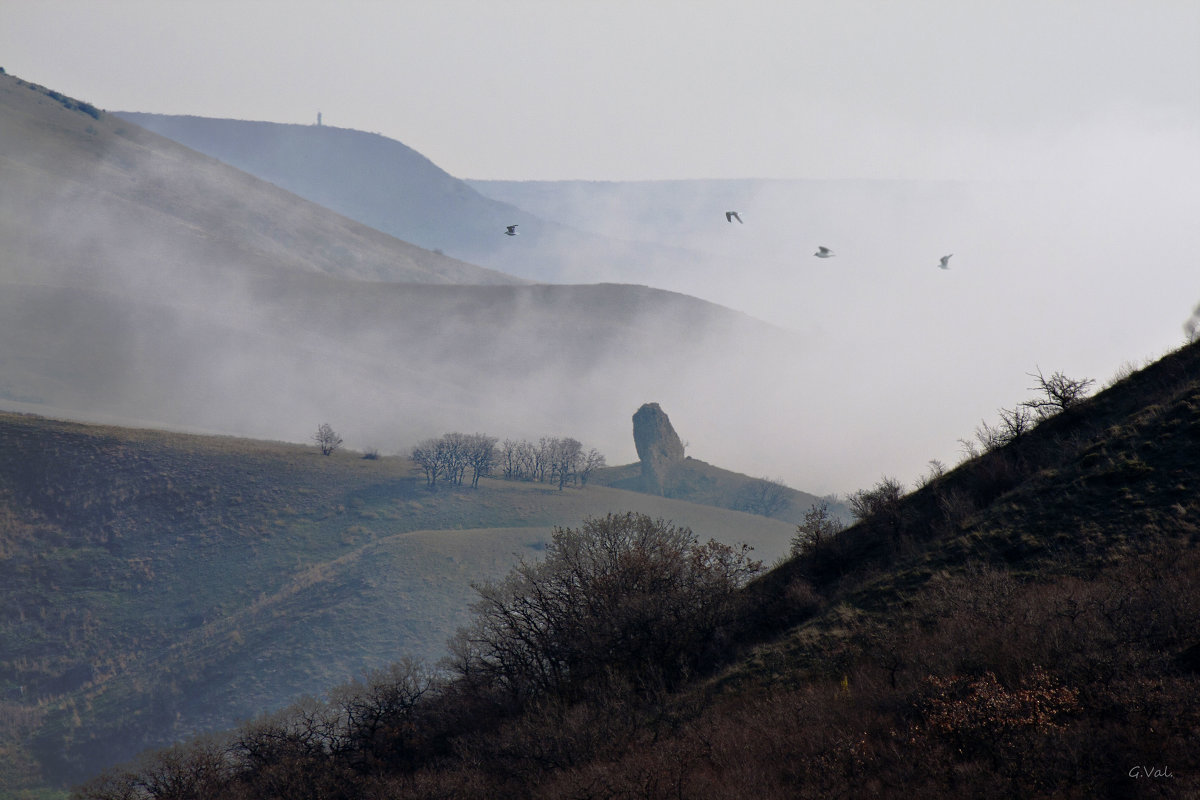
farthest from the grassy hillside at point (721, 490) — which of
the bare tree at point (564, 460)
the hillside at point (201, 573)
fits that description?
the hillside at point (201, 573)

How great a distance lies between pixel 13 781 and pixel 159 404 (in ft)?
320

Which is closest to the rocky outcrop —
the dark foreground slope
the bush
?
the bush

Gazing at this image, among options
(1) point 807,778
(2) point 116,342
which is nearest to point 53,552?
(2) point 116,342

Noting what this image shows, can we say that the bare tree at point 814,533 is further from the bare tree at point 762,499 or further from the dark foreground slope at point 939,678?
the bare tree at point 762,499

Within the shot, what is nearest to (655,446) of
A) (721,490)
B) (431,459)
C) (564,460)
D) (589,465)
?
(721,490)

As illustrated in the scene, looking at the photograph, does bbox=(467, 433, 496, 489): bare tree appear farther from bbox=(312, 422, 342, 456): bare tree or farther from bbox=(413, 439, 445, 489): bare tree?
bbox=(312, 422, 342, 456): bare tree

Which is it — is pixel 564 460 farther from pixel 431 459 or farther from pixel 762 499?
pixel 762 499

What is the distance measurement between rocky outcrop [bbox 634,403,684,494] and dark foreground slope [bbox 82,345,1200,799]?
140 meters

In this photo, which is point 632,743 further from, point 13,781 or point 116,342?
point 116,342

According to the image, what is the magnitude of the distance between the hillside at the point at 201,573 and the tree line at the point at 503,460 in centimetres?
695

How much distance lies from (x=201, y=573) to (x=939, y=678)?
4190 inches

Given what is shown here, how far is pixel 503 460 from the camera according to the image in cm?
15425

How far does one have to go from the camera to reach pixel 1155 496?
60.1 feet

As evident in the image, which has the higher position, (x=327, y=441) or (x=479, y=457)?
(x=327, y=441)
